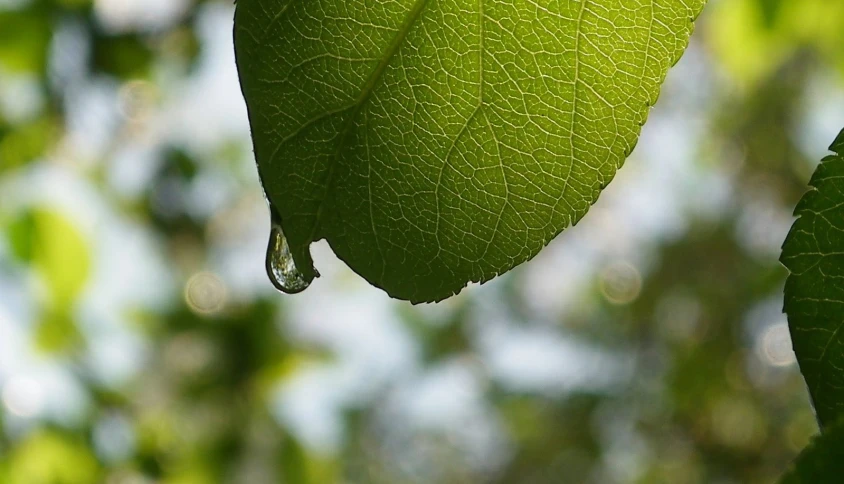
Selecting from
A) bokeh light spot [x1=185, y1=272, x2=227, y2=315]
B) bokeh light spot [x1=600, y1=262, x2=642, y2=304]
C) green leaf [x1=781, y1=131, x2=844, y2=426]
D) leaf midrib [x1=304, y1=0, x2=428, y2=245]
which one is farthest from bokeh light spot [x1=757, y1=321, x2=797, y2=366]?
leaf midrib [x1=304, y1=0, x2=428, y2=245]

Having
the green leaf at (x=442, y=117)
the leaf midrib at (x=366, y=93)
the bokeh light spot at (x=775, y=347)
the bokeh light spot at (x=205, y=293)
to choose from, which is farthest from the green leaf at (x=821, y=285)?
the bokeh light spot at (x=775, y=347)

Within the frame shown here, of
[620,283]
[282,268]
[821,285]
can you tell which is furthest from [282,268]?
[620,283]

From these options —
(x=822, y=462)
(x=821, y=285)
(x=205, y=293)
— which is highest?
(x=821, y=285)

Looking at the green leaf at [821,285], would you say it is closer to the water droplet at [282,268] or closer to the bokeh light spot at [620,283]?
the water droplet at [282,268]

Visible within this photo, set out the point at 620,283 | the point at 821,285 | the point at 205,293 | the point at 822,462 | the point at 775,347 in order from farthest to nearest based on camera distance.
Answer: the point at 620,283
the point at 775,347
the point at 205,293
the point at 821,285
the point at 822,462

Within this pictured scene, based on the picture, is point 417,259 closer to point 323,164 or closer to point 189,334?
point 323,164

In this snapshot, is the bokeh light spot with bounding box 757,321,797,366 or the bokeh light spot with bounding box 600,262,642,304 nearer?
the bokeh light spot with bounding box 757,321,797,366

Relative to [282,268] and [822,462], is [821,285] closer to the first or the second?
[822,462]

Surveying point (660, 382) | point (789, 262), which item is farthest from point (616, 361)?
point (789, 262)

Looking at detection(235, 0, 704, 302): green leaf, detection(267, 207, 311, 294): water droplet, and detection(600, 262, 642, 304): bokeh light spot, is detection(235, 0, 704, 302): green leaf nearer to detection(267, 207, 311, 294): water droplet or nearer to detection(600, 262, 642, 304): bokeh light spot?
detection(267, 207, 311, 294): water droplet
